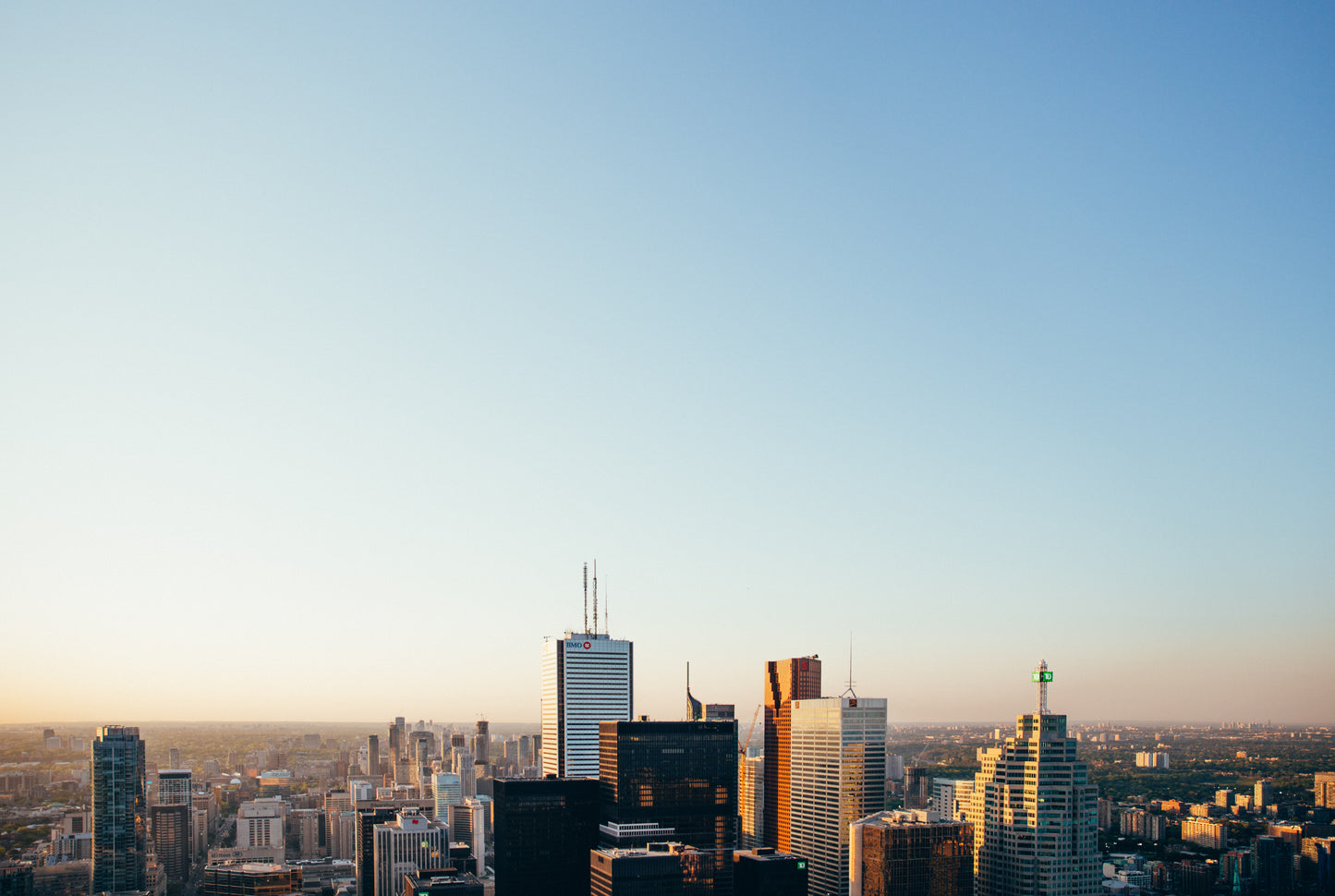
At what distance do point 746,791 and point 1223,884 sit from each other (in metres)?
34.2

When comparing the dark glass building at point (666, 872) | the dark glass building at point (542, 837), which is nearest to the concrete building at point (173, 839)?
the dark glass building at point (542, 837)

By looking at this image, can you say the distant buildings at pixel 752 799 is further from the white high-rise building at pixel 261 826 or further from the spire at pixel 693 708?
the white high-rise building at pixel 261 826

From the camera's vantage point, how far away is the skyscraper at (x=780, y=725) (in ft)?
233

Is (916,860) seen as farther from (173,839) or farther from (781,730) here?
(173,839)

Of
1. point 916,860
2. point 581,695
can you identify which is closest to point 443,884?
point 581,695

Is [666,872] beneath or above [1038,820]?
Answer: beneath

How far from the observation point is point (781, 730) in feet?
243

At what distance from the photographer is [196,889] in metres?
86.3

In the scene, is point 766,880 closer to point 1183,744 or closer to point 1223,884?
point 1223,884

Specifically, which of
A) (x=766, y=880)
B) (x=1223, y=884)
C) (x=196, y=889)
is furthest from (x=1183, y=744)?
(x=196, y=889)

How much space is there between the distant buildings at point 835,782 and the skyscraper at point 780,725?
4052mm

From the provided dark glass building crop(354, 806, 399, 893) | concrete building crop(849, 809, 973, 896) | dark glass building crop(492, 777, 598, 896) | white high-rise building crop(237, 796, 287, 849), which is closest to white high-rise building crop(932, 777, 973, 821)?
concrete building crop(849, 809, 973, 896)

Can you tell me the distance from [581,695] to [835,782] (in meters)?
22.8

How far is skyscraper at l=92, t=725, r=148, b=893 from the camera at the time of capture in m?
74.2
